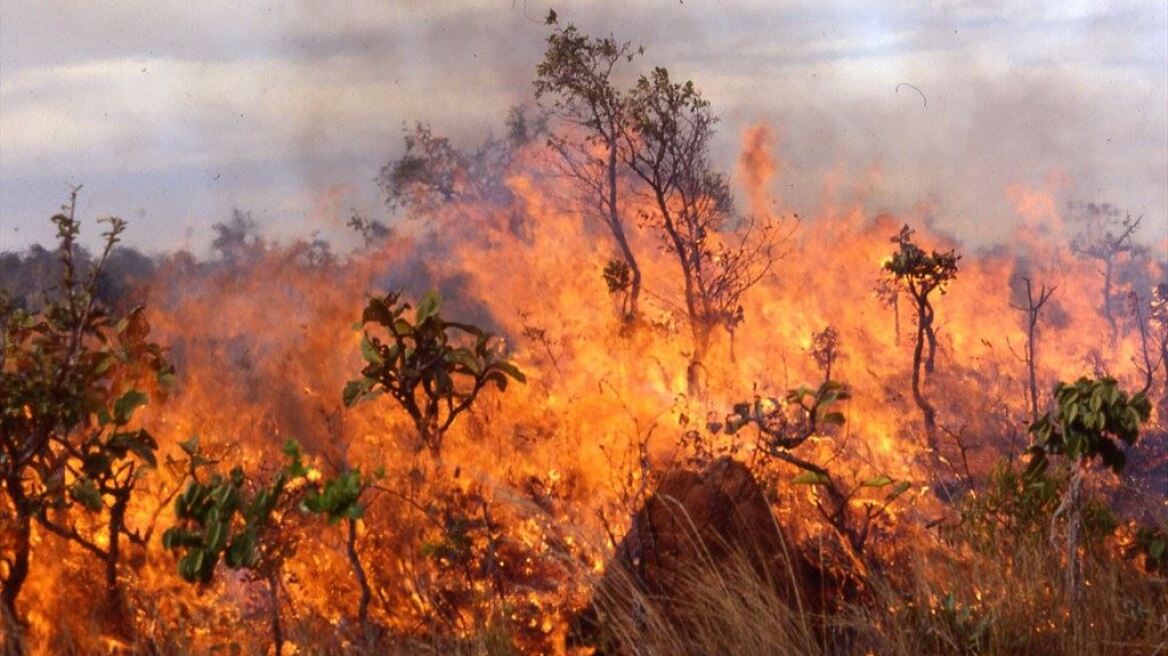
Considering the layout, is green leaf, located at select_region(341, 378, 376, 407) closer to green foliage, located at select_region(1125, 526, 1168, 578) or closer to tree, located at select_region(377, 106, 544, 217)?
green foliage, located at select_region(1125, 526, 1168, 578)

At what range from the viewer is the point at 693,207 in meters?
12.2

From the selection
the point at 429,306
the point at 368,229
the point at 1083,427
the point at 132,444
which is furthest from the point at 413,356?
the point at 368,229

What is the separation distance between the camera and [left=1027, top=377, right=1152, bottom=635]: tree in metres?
4.90

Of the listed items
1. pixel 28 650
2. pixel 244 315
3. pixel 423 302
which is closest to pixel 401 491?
pixel 423 302

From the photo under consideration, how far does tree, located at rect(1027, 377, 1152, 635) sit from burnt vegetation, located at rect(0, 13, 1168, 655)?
0.02 meters

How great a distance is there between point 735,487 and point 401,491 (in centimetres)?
249

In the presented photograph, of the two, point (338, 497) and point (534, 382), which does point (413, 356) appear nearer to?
point (338, 497)

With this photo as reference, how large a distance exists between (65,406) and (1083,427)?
177 inches

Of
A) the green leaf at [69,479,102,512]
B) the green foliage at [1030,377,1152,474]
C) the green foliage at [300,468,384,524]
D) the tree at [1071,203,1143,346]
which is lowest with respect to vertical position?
the green leaf at [69,479,102,512]

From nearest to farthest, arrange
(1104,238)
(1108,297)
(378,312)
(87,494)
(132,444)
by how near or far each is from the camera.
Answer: (87,494)
(132,444)
(378,312)
(1108,297)
(1104,238)

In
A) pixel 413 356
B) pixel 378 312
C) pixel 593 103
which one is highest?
pixel 593 103

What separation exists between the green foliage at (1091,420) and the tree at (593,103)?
21.5ft

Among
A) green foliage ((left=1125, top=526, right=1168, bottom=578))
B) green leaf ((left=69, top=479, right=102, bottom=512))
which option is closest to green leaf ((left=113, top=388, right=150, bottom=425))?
green leaf ((left=69, top=479, right=102, bottom=512))

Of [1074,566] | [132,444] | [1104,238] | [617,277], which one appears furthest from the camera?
[1104,238]
